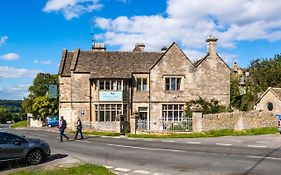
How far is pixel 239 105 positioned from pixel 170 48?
1112 centimetres

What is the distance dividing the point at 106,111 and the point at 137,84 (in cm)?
462

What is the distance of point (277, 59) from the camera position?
73.4m

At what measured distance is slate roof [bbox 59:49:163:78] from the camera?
41.0 metres

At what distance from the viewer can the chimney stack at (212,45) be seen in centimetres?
4194

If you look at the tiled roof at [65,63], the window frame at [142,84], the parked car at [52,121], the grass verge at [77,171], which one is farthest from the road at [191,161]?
the parked car at [52,121]

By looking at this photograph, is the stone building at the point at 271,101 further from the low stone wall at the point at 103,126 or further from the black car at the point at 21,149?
the black car at the point at 21,149

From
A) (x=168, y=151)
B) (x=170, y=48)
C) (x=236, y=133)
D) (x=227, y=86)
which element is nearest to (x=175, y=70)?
(x=170, y=48)

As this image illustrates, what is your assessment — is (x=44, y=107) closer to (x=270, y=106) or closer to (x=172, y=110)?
(x=172, y=110)

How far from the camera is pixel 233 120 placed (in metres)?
30.5

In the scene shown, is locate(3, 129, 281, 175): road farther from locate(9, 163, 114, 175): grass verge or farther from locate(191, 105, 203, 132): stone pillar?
locate(191, 105, 203, 132): stone pillar

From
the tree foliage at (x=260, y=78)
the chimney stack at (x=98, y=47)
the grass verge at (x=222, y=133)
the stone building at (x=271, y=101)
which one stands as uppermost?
the chimney stack at (x=98, y=47)

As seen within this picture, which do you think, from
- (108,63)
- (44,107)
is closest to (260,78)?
(108,63)

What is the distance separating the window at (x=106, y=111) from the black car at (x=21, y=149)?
2467cm

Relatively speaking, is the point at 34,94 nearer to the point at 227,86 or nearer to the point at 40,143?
the point at 227,86
